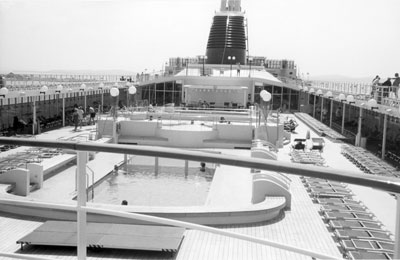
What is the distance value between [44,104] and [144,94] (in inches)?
244

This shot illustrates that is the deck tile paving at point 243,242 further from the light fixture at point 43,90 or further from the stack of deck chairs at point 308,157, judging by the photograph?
the light fixture at point 43,90

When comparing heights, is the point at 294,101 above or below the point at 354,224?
above

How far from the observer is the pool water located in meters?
7.36

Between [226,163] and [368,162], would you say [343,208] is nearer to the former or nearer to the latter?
[368,162]

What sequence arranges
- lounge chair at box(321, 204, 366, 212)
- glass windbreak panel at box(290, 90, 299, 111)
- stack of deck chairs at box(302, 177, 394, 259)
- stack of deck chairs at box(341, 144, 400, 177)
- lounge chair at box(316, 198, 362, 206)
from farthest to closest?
glass windbreak panel at box(290, 90, 299, 111)
stack of deck chairs at box(341, 144, 400, 177)
lounge chair at box(316, 198, 362, 206)
lounge chair at box(321, 204, 366, 212)
stack of deck chairs at box(302, 177, 394, 259)

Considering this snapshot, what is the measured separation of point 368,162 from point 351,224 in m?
4.36

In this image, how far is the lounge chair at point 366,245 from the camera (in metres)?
4.62

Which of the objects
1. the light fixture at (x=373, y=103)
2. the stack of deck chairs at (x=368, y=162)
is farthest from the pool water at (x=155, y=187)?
the light fixture at (x=373, y=103)

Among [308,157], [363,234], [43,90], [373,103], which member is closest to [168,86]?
[43,90]

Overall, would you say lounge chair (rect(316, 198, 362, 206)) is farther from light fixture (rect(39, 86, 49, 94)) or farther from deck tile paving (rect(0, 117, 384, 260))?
light fixture (rect(39, 86, 49, 94))

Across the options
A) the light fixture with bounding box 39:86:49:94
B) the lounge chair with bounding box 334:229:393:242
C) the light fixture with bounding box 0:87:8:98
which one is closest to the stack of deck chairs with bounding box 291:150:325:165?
the lounge chair with bounding box 334:229:393:242

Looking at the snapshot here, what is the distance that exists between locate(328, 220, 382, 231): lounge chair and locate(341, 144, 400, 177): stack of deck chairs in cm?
262

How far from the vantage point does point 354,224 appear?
554 centimetres

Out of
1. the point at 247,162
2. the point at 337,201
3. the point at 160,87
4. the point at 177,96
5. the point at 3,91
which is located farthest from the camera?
the point at 160,87
